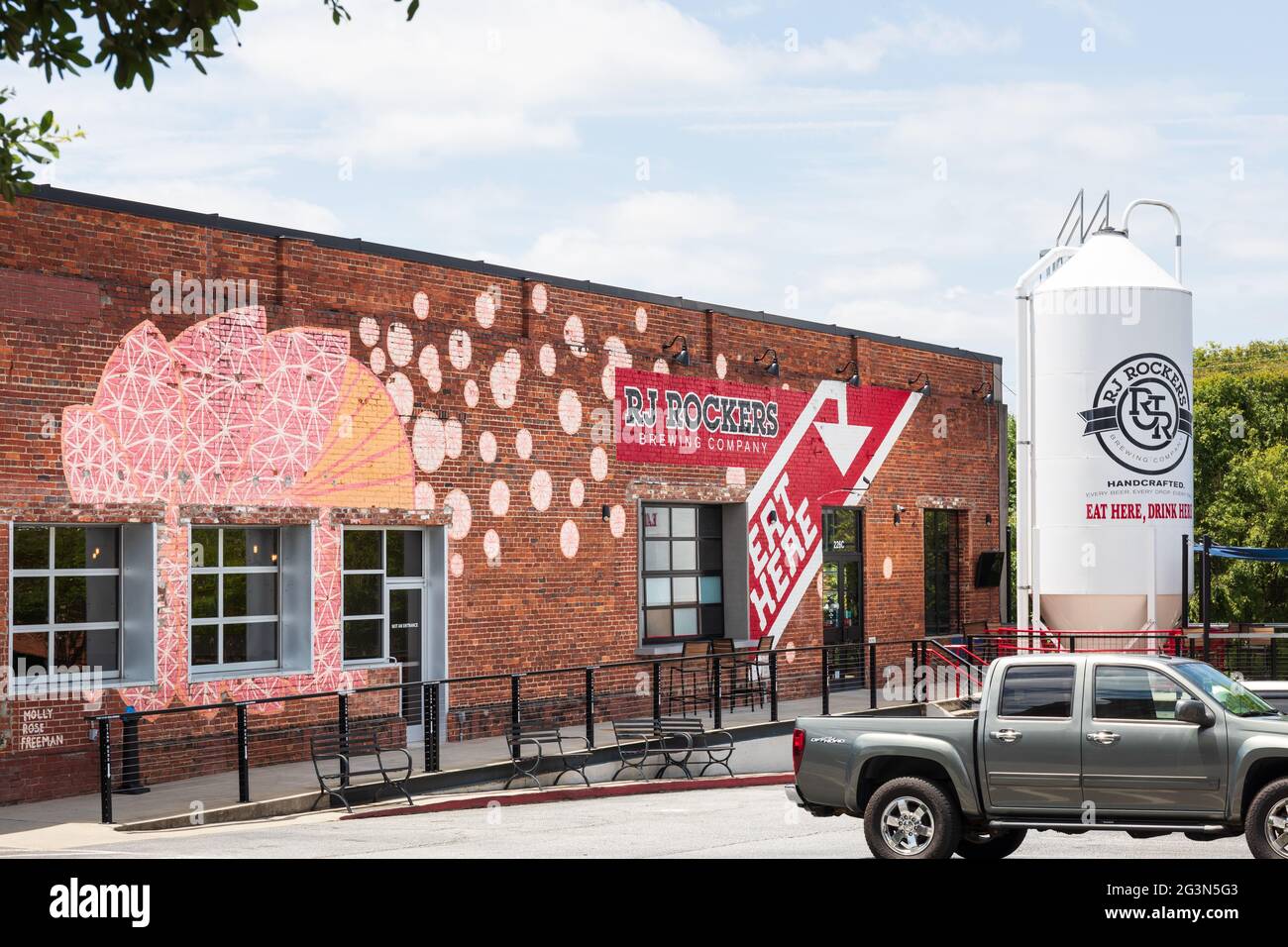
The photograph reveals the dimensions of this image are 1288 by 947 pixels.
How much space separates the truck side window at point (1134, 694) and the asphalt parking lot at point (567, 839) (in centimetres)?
105

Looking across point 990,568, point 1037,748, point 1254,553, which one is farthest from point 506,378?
point 1254,553

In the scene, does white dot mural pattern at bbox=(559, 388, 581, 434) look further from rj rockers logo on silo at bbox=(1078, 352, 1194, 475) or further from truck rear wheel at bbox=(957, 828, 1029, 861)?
truck rear wheel at bbox=(957, 828, 1029, 861)

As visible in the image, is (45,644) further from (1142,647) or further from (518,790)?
(1142,647)

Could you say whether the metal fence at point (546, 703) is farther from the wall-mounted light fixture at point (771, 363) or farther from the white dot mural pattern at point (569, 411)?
the wall-mounted light fixture at point (771, 363)

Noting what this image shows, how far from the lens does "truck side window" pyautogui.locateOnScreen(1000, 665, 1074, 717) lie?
1150 centimetres

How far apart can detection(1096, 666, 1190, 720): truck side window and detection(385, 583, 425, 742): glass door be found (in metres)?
10.9

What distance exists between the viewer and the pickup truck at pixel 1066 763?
1089 cm

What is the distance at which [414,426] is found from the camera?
805 inches

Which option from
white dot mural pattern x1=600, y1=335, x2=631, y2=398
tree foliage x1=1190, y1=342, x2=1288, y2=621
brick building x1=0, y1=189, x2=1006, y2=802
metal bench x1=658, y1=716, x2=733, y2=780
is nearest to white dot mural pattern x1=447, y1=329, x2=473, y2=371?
brick building x1=0, y1=189, x2=1006, y2=802

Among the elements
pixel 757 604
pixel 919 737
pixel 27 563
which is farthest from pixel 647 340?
pixel 919 737

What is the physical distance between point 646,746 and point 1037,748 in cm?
827

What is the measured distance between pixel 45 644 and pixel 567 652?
791cm

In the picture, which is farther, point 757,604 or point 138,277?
point 757,604

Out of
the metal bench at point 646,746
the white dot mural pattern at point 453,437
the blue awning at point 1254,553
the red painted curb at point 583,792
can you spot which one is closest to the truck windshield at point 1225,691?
the red painted curb at point 583,792
